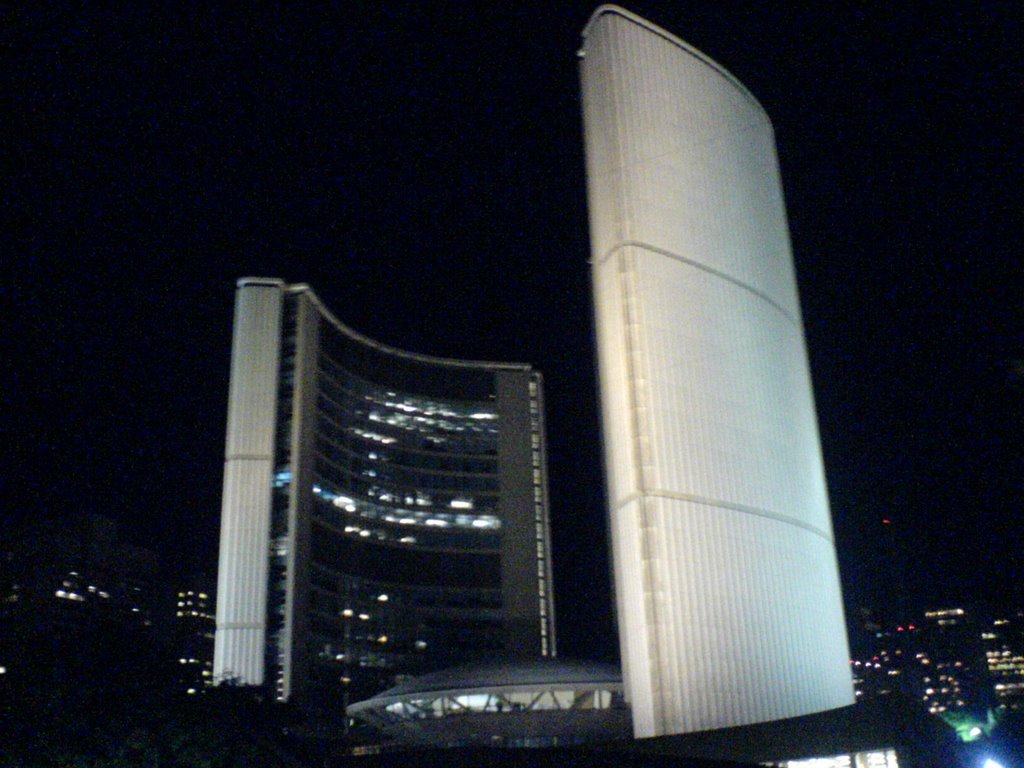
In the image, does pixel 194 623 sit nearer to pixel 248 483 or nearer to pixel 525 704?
pixel 248 483

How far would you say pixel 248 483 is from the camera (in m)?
65.9

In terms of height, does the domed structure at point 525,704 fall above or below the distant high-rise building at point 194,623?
below

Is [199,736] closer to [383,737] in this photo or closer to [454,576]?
[383,737]

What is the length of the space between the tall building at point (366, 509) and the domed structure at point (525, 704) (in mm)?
27233

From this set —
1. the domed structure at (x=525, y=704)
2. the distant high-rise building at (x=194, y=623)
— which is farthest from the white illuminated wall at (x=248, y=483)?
the distant high-rise building at (x=194, y=623)

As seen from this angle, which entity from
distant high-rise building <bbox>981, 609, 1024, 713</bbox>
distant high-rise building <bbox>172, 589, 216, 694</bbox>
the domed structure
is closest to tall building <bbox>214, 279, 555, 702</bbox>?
the domed structure

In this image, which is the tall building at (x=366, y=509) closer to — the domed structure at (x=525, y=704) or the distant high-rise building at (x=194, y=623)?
the domed structure at (x=525, y=704)

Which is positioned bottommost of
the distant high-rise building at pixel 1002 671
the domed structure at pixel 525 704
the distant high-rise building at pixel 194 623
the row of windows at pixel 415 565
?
the domed structure at pixel 525 704

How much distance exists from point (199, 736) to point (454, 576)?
7357 cm

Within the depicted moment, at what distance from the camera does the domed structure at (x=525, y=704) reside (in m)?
36.4

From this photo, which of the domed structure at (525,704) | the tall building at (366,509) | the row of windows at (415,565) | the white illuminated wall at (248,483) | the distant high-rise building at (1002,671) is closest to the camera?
the domed structure at (525,704)

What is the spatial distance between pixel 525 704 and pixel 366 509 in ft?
175

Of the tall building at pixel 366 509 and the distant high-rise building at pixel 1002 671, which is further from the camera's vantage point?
the distant high-rise building at pixel 1002 671

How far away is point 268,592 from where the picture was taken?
6662 centimetres
